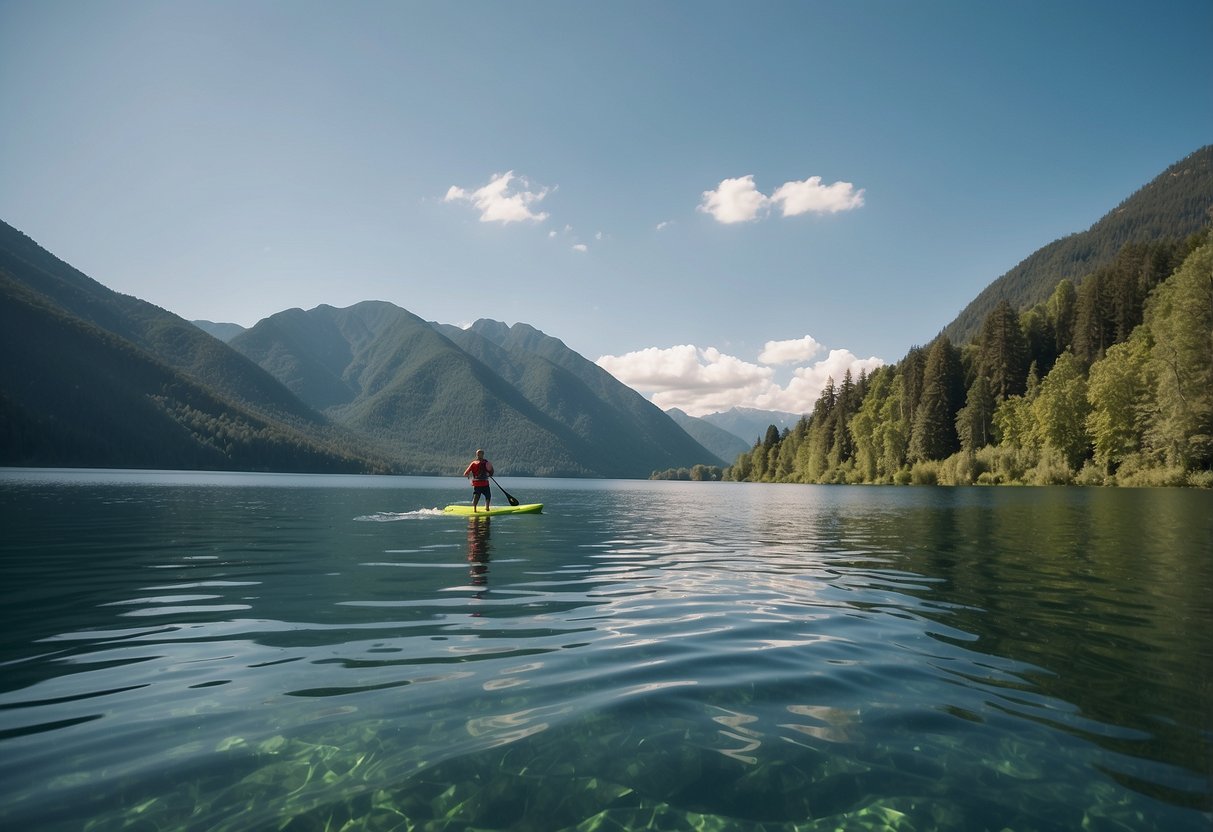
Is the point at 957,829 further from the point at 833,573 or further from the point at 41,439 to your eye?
the point at 41,439

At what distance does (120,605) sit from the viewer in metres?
11.9

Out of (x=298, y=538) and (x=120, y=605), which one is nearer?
(x=120, y=605)

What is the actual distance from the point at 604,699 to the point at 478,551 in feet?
47.5

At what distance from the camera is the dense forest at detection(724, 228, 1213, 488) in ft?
217

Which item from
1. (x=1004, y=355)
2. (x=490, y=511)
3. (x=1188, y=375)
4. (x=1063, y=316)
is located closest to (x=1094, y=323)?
(x=1004, y=355)

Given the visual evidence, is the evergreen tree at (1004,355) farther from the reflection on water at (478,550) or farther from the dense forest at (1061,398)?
the reflection on water at (478,550)

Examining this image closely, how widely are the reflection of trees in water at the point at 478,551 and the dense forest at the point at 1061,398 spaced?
7156 centimetres

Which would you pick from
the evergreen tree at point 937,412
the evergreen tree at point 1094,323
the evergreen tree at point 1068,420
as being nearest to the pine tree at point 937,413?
the evergreen tree at point 937,412

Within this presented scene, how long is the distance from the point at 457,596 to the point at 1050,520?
101 ft

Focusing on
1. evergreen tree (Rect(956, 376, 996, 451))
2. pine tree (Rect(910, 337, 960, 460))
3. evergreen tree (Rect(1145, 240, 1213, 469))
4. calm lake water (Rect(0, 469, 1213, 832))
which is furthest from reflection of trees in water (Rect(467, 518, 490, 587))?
pine tree (Rect(910, 337, 960, 460))

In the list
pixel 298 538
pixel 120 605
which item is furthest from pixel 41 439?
pixel 120 605

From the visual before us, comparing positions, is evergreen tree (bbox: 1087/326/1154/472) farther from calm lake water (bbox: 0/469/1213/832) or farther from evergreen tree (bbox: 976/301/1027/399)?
calm lake water (bbox: 0/469/1213/832)

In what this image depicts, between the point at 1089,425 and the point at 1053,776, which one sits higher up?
the point at 1089,425

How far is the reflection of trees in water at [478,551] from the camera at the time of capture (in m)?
15.5
